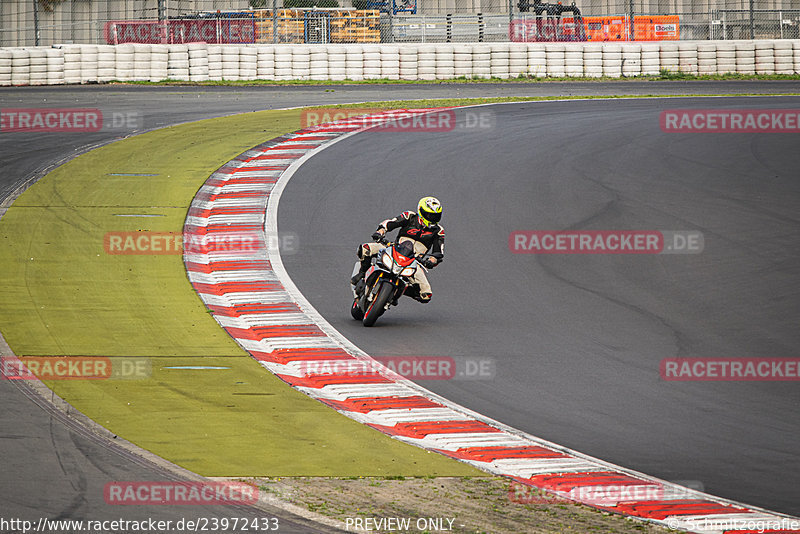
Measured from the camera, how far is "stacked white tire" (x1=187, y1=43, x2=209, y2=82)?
32.1 meters

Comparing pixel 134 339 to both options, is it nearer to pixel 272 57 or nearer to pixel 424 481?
pixel 424 481

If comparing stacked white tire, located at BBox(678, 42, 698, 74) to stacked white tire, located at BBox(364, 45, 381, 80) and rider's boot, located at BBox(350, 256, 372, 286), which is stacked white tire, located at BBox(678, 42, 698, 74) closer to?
stacked white tire, located at BBox(364, 45, 381, 80)

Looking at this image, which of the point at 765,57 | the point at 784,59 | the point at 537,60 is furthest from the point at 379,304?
the point at 784,59

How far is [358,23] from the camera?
124 ft

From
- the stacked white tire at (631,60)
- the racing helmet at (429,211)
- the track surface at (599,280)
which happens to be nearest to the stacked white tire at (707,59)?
the stacked white tire at (631,60)

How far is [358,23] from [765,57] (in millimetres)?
14277

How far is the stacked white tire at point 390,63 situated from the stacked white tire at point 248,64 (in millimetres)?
2469

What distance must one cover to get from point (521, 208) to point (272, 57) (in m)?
17.5

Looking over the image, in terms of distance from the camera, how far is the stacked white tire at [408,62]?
32688 millimetres

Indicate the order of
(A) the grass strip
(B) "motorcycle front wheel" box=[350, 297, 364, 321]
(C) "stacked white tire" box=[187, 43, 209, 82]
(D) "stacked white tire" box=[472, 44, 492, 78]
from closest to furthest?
(A) the grass strip
(B) "motorcycle front wheel" box=[350, 297, 364, 321]
(C) "stacked white tire" box=[187, 43, 209, 82]
(D) "stacked white tire" box=[472, 44, 492, 78]

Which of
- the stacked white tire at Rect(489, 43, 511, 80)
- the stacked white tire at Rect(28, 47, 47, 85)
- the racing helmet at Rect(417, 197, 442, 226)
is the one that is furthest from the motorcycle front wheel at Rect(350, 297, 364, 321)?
the stacked white tire at Rect(28, 47, 47, 85)

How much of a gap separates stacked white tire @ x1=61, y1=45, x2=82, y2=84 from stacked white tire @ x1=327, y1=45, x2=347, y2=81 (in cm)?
659

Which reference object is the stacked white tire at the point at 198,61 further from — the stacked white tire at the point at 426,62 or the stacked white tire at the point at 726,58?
the stacked white tire at the point at 726,58

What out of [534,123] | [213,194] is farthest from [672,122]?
[213,194]
